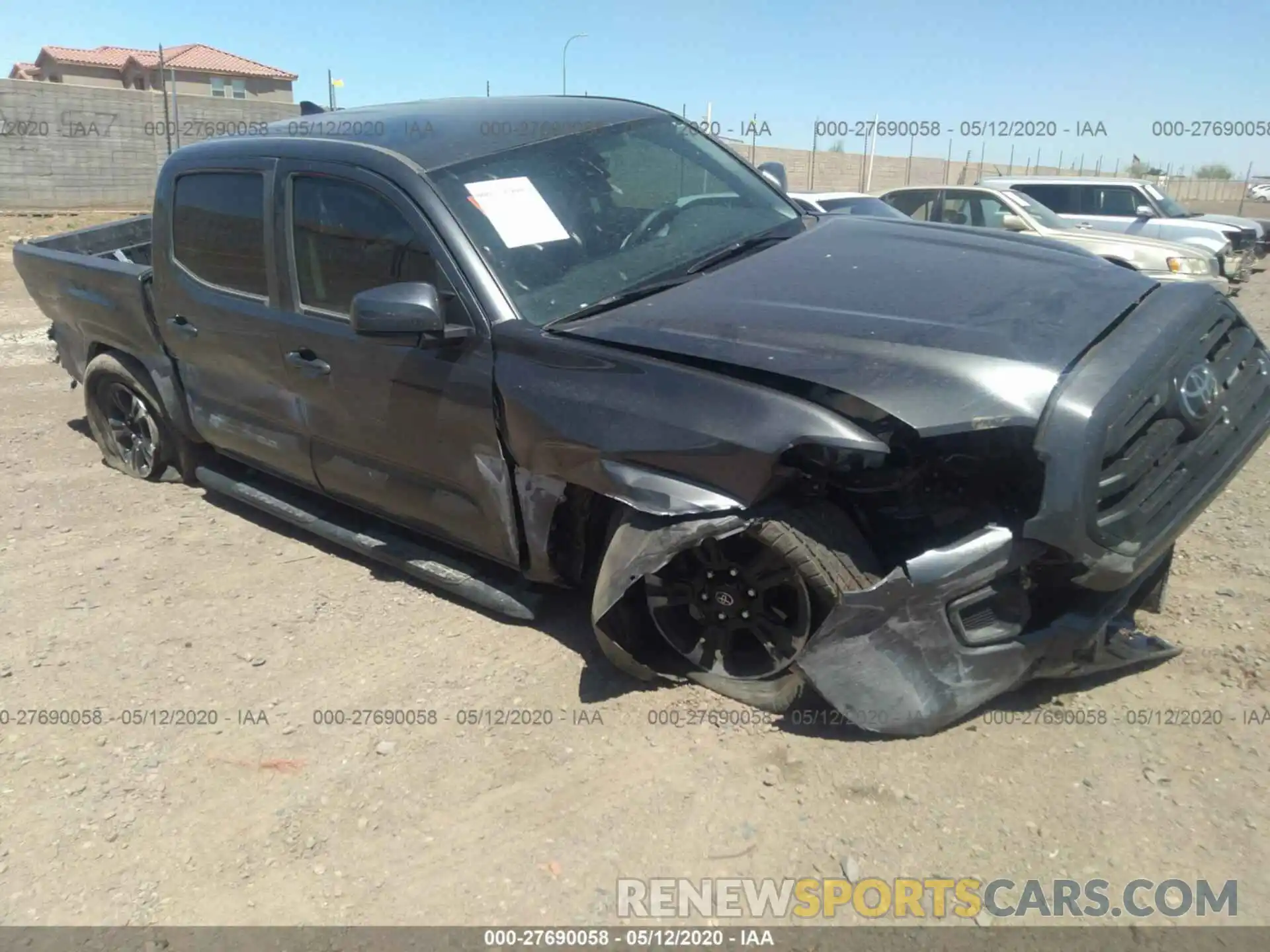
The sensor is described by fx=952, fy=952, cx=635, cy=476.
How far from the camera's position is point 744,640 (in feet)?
10.2

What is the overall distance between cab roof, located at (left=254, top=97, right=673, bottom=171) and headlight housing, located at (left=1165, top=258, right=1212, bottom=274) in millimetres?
8138

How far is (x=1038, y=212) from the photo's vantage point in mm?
11547

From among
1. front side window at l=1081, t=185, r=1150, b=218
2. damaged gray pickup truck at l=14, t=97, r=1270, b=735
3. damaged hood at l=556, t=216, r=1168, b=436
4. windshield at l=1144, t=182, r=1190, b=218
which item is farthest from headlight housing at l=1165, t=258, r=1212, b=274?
damaged hood at l=556, t=216, r=1168, b=436

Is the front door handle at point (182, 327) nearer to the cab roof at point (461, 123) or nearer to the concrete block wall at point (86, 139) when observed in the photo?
the cab roof at point (461, 123)

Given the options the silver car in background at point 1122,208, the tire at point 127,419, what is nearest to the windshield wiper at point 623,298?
the tire at point 127,419

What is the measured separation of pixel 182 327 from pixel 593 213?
7.30 ft

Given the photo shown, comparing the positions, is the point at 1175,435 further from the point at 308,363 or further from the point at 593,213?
the point at 308,363

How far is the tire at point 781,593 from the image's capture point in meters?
2.71

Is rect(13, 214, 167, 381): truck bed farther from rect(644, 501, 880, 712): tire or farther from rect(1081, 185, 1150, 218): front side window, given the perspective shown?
rect(1081, 185, 1150, 218): front side window

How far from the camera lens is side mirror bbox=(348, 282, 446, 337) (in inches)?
121

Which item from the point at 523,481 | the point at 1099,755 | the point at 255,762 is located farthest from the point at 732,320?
the point at 255,762

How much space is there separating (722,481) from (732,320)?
0.53m

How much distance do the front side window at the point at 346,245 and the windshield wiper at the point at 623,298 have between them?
524 millimetres

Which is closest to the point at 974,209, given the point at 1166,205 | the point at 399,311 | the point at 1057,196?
the point at 1057,196
